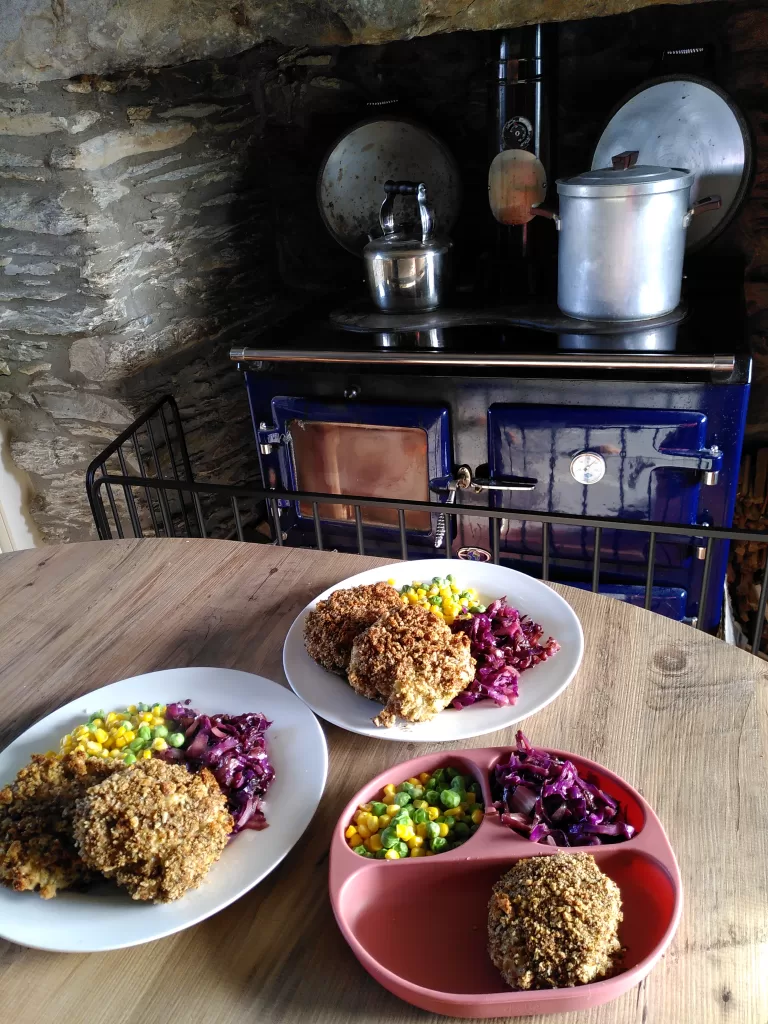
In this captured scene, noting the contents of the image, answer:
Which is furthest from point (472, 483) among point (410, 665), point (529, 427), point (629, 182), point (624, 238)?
point (410, 665)

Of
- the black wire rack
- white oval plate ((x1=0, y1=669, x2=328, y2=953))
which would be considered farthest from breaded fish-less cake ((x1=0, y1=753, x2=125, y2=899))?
the black wire rack

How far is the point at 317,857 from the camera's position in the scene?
92cm

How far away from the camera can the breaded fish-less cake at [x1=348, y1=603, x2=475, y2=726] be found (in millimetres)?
1044

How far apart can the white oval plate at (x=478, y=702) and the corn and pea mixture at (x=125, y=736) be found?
19 centimetres

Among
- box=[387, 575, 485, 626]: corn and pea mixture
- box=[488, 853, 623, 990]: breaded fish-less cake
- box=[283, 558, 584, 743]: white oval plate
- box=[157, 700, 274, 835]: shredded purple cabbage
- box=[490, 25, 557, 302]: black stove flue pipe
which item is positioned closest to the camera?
box=[488, 853, 623, 990]: breaded fish-less cake

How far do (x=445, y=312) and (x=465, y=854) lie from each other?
5.61 feet

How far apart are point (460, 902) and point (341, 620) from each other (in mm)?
443

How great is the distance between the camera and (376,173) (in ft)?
8.80

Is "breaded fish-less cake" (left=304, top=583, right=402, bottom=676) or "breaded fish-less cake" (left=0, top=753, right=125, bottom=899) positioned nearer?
"breaded fish-less cake" (left=0, top=753, right=125, bottom=899)

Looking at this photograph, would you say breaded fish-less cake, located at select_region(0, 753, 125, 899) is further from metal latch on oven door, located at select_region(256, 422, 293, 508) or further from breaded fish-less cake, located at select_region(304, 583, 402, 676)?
metal latch on oven door, located at select_region(256, 422, 293, 508)

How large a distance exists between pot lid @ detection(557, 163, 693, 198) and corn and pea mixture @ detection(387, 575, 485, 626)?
1.11 meters

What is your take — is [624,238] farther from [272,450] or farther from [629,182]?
[272,450]

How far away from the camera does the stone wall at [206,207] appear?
7.23ft

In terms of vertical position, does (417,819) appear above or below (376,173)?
below
